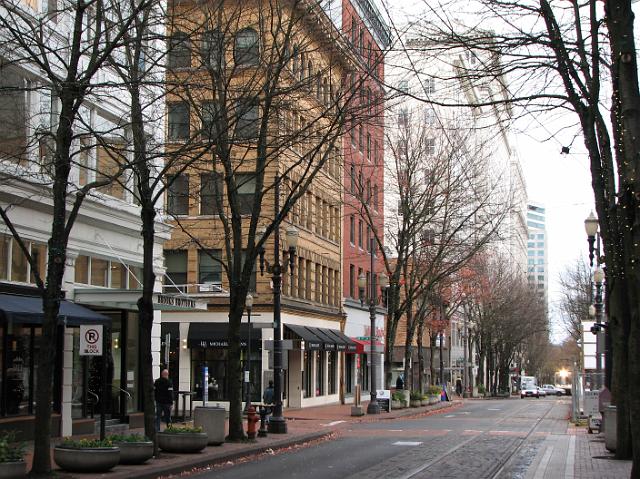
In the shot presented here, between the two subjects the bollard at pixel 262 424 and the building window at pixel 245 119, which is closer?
the building window at pixel 245 119

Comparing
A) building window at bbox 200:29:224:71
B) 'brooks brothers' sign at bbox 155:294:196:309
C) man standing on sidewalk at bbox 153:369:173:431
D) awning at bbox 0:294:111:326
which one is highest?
building window at bbox 200:29:224:71

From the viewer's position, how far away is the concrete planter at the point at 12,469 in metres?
13.9

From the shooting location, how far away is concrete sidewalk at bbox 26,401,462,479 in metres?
16.6

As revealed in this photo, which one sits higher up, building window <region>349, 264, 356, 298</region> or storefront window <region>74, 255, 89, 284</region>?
building window <region>349, 264, 356, 298</region>

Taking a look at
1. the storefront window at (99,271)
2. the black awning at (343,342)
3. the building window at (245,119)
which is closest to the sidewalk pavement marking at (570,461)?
the building window at (245,119)

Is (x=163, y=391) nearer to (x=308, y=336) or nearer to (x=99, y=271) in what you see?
(x=99, y=271)

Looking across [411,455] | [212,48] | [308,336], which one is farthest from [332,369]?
[212,48]

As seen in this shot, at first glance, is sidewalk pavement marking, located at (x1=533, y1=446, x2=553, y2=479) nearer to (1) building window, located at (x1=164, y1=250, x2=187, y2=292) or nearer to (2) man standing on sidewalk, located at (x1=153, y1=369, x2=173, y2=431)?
(2) man standing on sidewalk, located at (x1=153, y1=369, x2=173, y2=431)

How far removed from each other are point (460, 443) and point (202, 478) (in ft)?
33.9

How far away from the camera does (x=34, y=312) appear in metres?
20.4

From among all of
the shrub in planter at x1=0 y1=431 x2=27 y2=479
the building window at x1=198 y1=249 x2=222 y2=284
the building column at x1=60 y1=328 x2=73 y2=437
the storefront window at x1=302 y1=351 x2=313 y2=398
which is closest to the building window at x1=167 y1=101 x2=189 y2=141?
the building column at x1=60 y1=328 x2=73 y2=437

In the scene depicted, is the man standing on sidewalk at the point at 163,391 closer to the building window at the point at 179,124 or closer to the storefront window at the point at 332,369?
the building window at the point at 179,124

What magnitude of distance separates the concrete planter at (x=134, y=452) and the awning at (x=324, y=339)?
26468 mm

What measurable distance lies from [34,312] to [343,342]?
32.0 meters
